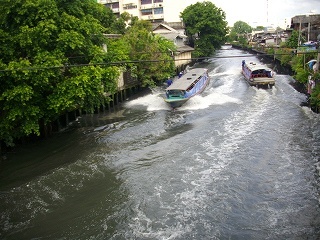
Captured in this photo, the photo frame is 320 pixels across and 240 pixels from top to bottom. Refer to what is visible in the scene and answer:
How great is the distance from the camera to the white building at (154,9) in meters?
65.1

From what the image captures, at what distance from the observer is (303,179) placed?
1356 cm

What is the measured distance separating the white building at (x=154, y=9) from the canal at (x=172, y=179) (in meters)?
47.1

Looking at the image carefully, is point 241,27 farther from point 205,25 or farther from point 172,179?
point 172,179

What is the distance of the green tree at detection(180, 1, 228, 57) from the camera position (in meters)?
58.9

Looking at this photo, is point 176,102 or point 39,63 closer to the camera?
point 39,63

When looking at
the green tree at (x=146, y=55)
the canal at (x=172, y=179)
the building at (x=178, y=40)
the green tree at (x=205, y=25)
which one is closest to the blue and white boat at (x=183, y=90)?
the canal at (x=172, y=179)

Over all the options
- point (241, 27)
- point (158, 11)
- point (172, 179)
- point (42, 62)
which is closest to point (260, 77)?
point (172, 179)

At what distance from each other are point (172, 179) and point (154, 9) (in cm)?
5756

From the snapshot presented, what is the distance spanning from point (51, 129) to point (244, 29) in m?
140

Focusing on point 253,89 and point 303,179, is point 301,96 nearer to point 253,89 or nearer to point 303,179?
point 253,89

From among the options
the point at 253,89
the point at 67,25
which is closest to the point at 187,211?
the point at 67,25

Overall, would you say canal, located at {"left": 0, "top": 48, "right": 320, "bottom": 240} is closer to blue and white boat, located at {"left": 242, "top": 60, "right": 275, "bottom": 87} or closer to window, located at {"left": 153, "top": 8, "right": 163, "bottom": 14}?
blue and white boat, located at {"left": 242, "top": 60, "right": 275, "bottom": 87}

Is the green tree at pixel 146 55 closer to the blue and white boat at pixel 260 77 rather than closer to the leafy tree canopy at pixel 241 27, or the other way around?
the blue and white boat at pixel 260 77

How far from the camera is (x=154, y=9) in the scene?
65.6 meters
